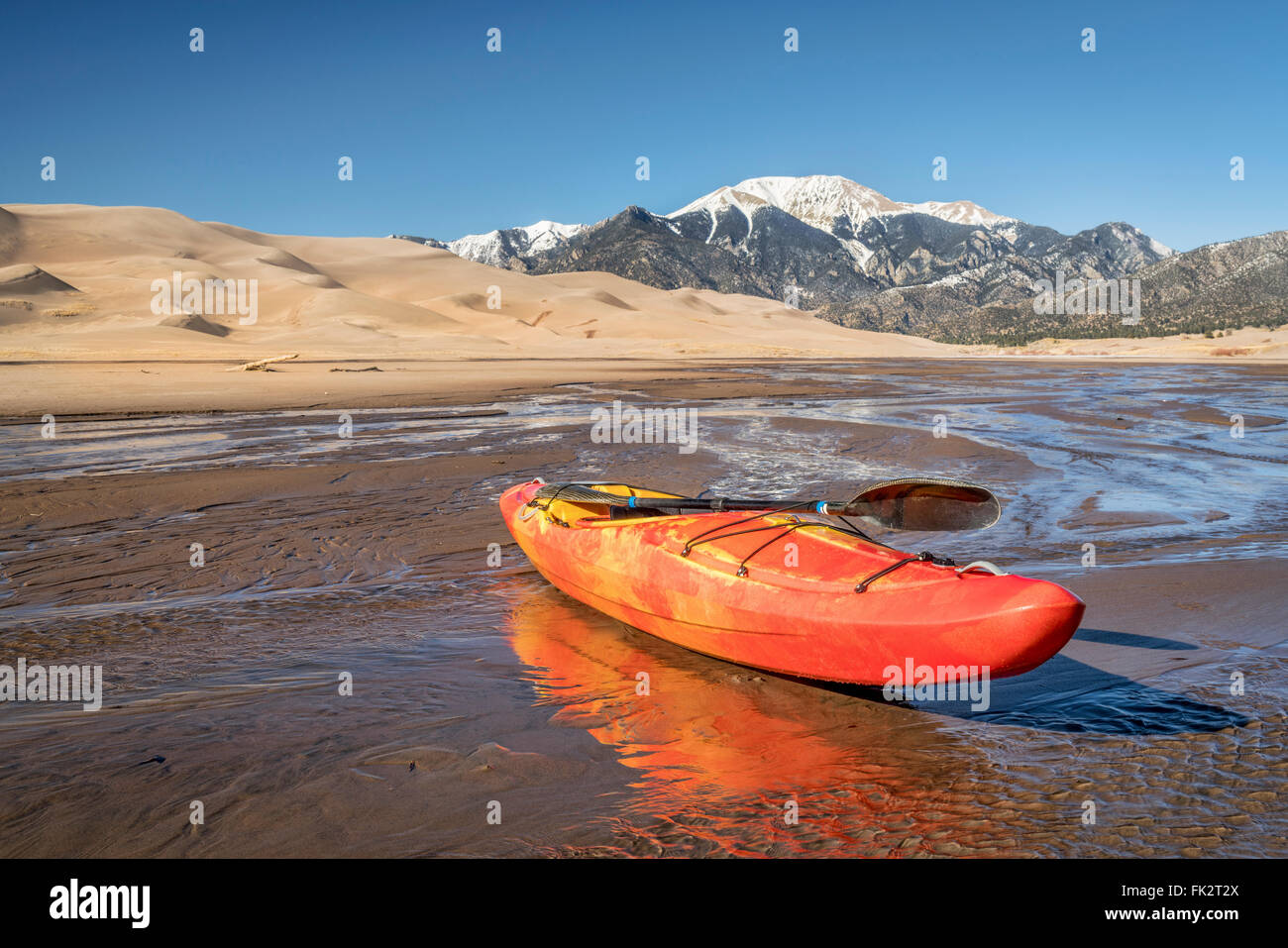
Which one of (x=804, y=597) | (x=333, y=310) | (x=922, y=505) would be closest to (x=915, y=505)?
(x=922, y=505)

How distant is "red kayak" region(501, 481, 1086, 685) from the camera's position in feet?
12.9

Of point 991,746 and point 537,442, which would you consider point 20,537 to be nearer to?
point 537,442

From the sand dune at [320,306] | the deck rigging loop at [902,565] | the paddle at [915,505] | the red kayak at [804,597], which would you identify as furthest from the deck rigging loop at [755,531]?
the sand dune at [320,306]

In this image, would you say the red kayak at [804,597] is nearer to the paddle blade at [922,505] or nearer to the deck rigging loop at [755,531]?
the deck rigging loop at [755,531]

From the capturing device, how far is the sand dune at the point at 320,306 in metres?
45.2

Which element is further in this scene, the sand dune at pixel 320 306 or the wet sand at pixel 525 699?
the sand dune at pixel 320 306

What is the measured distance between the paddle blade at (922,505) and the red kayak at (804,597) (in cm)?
40

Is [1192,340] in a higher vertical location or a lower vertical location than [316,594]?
higher

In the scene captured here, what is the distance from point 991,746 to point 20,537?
27.7 feet

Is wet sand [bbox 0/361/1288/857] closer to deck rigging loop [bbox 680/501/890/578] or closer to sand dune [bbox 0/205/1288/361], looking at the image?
deck rigging loop [bbox 680/501/890/578]

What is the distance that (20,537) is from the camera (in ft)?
25.9

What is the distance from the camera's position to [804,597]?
4590mm
